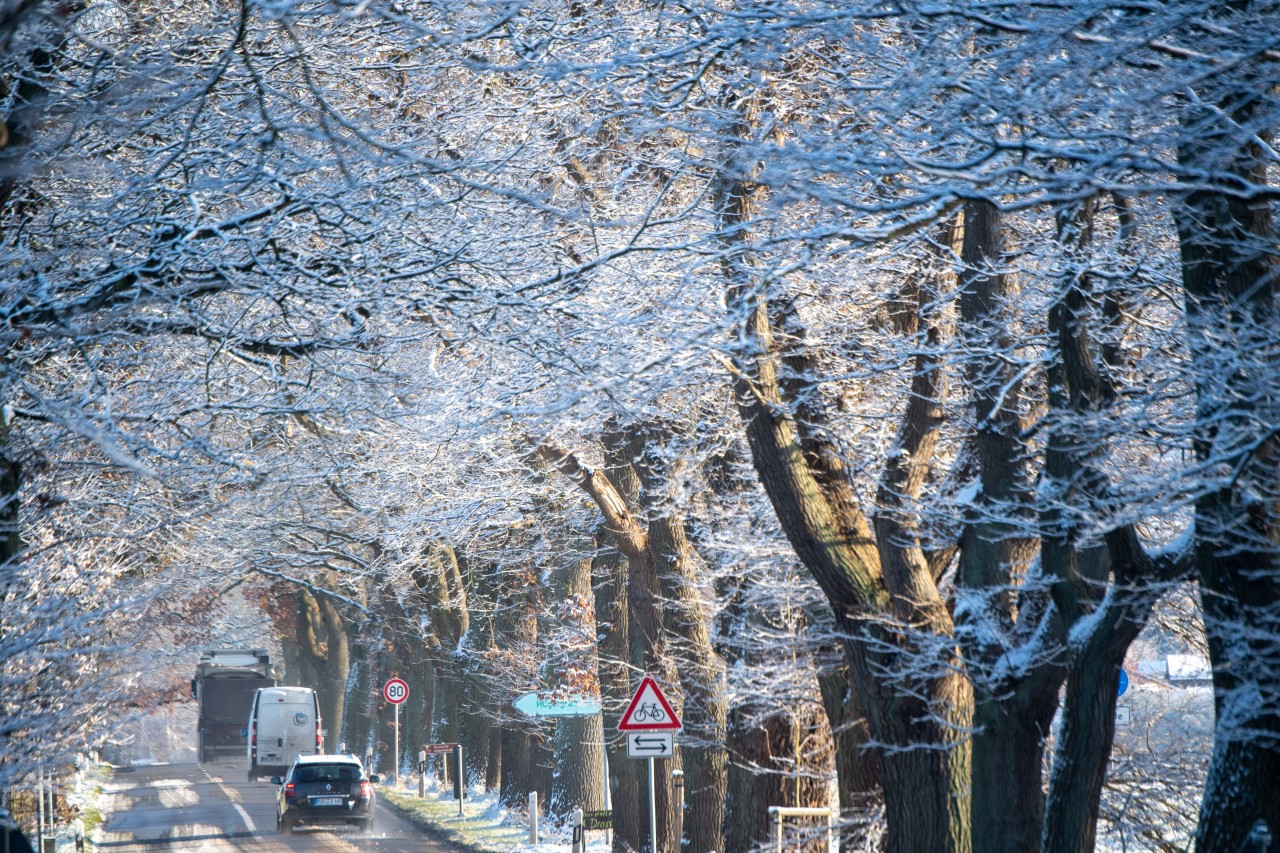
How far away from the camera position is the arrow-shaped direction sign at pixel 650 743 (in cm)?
1480

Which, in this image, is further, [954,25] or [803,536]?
[803,536]

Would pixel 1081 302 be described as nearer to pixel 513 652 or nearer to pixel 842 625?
pixel 842 625

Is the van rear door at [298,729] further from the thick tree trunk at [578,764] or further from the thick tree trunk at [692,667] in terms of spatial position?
the thick tree trunk at [692,667]

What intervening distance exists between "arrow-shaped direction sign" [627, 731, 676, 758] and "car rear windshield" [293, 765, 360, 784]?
47.8 feet

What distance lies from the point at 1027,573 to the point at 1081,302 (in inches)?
86.7

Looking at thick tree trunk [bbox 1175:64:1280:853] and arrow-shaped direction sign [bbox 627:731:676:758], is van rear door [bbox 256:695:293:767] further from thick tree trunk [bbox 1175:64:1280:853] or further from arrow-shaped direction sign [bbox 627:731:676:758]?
thick tree trunk [bbox 1175:64:1280:853]

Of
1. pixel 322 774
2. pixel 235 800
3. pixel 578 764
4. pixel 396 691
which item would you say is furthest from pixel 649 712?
pixel 235 800

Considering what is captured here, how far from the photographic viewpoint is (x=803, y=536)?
10922 millimetres

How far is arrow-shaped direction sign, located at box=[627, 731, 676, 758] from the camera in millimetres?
14805

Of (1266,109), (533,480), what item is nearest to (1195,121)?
(1266,109)

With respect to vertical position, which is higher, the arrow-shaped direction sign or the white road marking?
the arrow-shaped direction sign

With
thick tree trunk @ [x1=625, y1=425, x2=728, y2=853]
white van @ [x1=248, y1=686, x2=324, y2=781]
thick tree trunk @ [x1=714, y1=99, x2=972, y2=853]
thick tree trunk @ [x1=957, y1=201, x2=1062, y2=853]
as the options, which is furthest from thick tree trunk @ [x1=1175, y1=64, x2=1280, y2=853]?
white van @ [x1=248, y1=686, x2=324, y2=781]

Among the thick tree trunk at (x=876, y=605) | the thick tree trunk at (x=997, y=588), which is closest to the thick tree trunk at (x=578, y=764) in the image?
the thick tree trunk at (x=876, y=605)

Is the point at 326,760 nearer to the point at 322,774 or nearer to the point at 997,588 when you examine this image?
the point at 322,774
